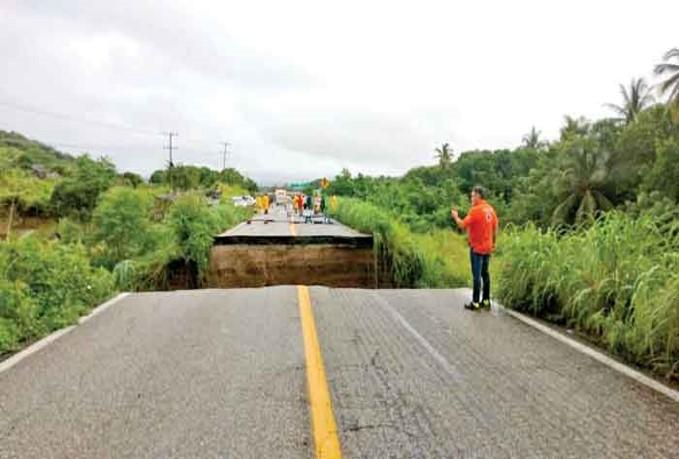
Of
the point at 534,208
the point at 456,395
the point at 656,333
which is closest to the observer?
the point at 456,395

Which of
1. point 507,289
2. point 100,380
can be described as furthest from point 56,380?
point 507,289

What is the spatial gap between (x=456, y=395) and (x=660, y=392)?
1683mm

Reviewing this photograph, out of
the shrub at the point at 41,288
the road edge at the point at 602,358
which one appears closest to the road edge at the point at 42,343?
the shrub at the point at 41,288

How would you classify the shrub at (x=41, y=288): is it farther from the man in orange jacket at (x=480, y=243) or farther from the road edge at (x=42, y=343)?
the man in orange jacket at (x=480, y=243)

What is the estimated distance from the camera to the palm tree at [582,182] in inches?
1488

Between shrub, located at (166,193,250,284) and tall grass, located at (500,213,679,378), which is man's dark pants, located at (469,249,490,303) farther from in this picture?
shrub, located at (166,193,250,284)

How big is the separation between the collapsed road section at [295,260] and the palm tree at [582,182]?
77.1 ft

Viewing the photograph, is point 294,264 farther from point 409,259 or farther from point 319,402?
point 319,402

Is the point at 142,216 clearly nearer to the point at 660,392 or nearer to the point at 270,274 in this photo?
the point at 270,274

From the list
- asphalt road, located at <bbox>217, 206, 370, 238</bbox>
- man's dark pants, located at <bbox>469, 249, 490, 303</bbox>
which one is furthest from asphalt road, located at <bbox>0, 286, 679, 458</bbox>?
asphalt road, located at <bbox>217, 206, 370, 238</bbox>

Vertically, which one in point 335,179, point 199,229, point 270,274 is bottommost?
point 270,274

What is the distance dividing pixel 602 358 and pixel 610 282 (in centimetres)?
135

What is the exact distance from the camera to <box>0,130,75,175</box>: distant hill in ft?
167

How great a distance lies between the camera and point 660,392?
14.6 ft
